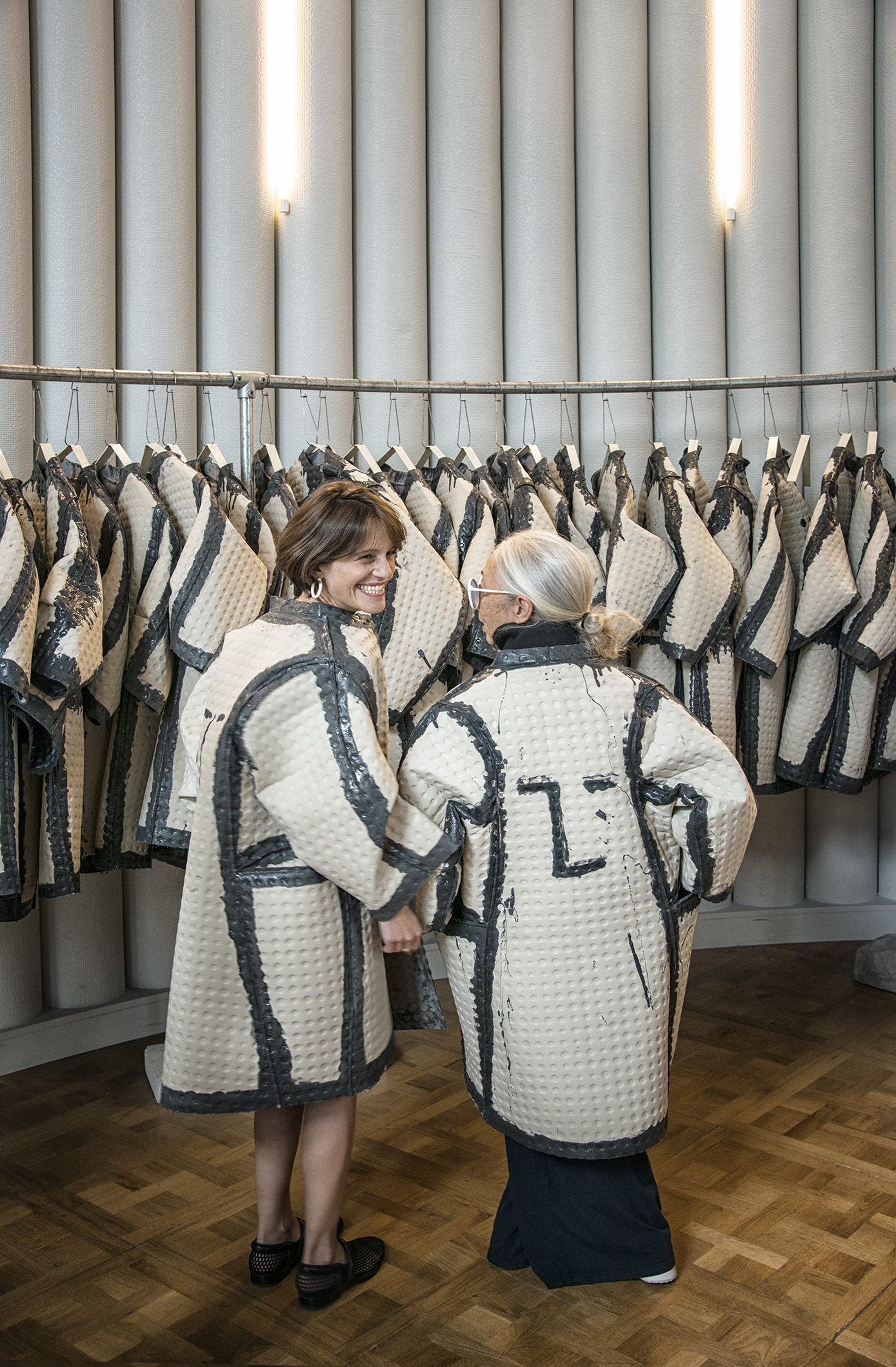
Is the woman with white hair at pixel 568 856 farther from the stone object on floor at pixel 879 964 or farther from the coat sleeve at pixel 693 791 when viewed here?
the stone object on floor at pixel 879 964

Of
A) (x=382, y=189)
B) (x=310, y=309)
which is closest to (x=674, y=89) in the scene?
(x=382, y=189)

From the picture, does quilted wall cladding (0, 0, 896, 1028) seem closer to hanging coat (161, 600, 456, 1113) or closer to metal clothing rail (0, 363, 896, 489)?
metal clothing rail (0, 363, 896, 489)

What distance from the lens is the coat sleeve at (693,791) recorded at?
1.82m

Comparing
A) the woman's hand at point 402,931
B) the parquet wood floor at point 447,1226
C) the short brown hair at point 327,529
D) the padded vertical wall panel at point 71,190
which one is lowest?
the parquet wood floor at point 447,1226

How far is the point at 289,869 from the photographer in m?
1.79

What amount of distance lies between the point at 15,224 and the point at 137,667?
1.28 metres

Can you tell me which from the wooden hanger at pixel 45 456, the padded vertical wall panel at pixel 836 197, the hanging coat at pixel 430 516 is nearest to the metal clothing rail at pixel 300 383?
the wooden hanger at pixel 45 456

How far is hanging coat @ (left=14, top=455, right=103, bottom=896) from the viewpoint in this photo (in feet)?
7.64

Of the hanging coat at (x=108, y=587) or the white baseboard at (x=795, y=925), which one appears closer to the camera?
the hanging coat at (x=108, y=587)

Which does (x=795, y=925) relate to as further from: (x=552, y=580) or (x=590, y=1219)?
(x=552, y=580)

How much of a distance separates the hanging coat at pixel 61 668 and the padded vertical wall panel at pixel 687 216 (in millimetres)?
2147

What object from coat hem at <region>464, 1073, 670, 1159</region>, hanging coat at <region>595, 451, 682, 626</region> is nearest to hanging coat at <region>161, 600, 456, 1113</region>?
coat hem at <region>464, 1073, 670, 1159</region>

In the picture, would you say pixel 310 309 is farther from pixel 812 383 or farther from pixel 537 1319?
pixel 537 1319

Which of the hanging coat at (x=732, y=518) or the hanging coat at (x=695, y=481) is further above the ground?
the hanging coat at (x=695, y=481)
